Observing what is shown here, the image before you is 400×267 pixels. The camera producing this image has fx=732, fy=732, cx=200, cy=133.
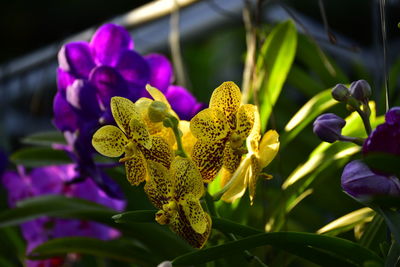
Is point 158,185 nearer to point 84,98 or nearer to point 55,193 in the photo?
point 84,98

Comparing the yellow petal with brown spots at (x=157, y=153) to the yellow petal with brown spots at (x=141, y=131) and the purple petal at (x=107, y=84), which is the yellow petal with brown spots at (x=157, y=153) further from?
the purple petal at (x=107, y=84)

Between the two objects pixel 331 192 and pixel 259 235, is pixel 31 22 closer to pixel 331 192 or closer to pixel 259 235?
pixel 331 192

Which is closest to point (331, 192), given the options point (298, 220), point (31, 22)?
point (298, 220)

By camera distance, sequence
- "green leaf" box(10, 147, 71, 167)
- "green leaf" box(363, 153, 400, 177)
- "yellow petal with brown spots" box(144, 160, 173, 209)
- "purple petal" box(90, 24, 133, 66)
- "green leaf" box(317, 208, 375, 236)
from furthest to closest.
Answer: "green leaf" box(10, 147, 71, 167) → "purple petal" box(90, 24, 133, 66) → "green leaf" box(317, 208, 375, 236) → "yellow petal with brown spots" box(144, 160, 173, 209) → "green leaf" box(363, 153, 400, 177)

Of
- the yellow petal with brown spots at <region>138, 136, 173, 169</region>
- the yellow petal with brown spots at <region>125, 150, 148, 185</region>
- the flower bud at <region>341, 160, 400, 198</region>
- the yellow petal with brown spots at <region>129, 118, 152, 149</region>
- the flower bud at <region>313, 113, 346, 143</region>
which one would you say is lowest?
the yellow petal with brown spots at <region>125, 150, 148, 185</region>

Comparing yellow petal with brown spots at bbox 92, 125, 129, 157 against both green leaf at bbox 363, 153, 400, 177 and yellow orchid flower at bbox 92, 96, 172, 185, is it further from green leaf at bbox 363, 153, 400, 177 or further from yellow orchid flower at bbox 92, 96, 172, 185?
green leaf at bbox 363, 153, 400, 177

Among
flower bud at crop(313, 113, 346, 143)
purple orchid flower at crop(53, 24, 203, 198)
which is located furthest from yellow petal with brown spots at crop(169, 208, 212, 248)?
purple orchid flower at crop(53, 24, 203, 198)

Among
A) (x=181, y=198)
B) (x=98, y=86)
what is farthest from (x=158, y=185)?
(x=98, y=86)
